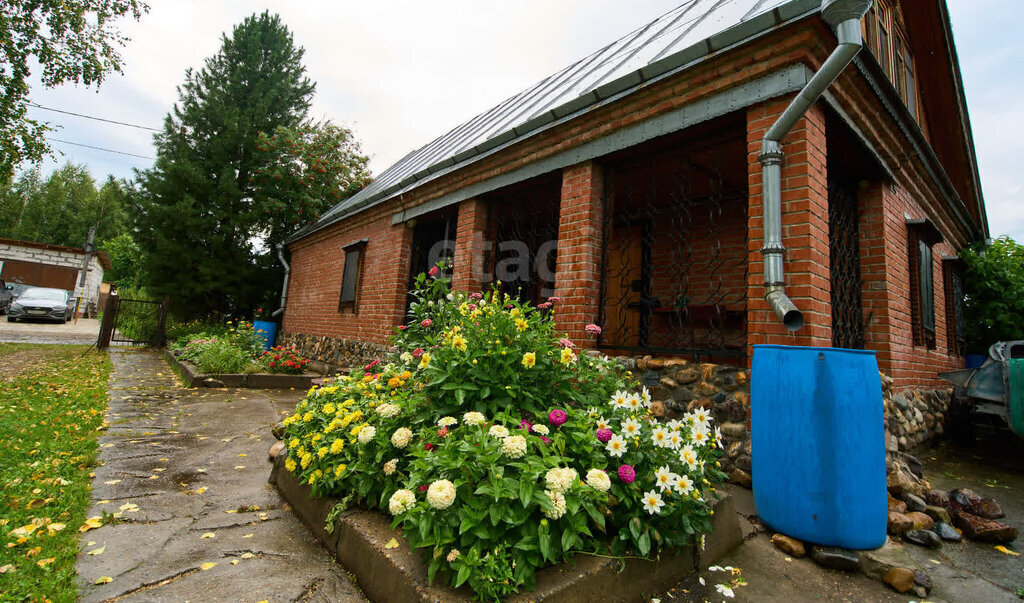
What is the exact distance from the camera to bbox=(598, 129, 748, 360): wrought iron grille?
4074 mm

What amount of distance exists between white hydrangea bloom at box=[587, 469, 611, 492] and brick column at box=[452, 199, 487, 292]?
3.76 meters

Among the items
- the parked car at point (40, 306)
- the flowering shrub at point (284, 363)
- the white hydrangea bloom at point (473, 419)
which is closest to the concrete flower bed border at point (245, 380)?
the flowering shrub at point (284, 363)

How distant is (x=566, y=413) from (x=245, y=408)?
4186 mm

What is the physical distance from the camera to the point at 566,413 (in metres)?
1.81

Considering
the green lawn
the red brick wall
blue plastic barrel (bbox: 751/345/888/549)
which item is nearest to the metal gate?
A: the red brick wall

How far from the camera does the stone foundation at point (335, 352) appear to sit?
20.5 feet

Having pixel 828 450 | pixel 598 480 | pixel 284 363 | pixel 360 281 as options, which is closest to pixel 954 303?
pixel 828 450

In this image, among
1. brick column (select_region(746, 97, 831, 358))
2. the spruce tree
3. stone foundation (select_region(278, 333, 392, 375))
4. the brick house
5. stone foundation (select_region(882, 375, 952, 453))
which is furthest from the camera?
the spruce tree

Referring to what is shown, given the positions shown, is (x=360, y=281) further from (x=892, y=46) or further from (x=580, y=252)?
(x=892, y=46)

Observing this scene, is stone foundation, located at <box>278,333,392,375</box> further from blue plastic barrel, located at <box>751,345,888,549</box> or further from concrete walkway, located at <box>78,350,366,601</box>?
blue plastic barrel, located at <box>751,345,888,549</box>

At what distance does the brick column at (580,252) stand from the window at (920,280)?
3207 millimetres

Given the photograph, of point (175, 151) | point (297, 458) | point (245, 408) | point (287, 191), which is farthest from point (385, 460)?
point (175, 151)

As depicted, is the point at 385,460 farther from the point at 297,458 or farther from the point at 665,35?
the point at 665,35

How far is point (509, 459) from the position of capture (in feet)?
4.82
